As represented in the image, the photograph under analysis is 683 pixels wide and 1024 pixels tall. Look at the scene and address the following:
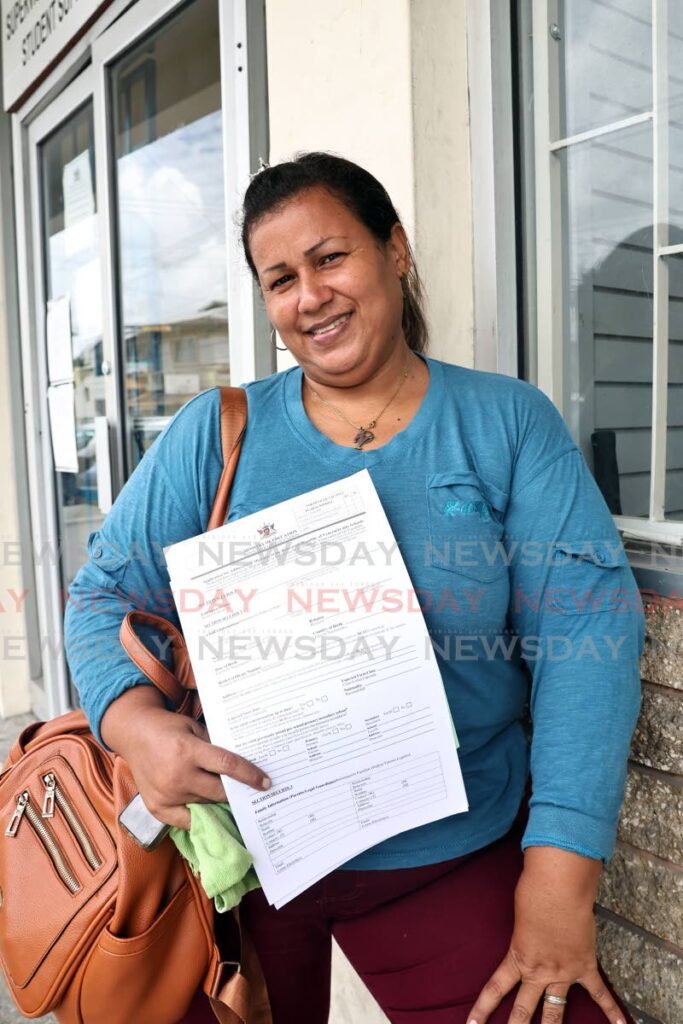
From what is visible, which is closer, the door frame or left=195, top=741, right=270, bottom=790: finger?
→ left=195, top=741, right=270, bottom=790: finger

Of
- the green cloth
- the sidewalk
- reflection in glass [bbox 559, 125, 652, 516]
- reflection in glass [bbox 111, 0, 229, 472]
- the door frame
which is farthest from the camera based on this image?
reflection in glass [bbox 111, 0, 229, 472]

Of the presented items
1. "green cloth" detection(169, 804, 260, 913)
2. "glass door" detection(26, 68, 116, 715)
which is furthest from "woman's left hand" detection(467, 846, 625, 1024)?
"glass door" detection(26, 68, 116, 715)

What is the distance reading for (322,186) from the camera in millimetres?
1215

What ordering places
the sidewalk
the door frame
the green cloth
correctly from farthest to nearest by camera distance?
the door frame < the sidewalk < the green cloth

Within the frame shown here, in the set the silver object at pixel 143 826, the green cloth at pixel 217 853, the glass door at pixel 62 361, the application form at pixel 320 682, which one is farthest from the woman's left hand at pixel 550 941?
the glass door at pixel 62 361

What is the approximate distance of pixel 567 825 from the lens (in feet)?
3.42

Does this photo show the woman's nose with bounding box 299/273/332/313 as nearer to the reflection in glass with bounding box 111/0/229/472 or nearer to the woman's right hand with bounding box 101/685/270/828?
the woman's right hand with bounding box 101/685/270/828

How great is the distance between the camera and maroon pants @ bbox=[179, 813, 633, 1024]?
1134 millimetres

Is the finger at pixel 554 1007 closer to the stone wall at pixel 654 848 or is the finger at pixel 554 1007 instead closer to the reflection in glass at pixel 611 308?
the stone wall at pixel 654 848

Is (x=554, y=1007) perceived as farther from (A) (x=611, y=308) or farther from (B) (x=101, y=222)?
(B) (x=101, y=222)

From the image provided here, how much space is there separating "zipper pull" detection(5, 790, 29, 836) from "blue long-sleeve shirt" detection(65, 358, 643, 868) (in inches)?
7.3

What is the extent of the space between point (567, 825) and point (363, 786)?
0.84 ft

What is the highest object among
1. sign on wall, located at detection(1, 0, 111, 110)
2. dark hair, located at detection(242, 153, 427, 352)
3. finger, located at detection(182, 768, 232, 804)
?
sign on wall, located at detection(1, 0, 111, 110)

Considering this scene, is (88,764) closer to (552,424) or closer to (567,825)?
(567,825)
